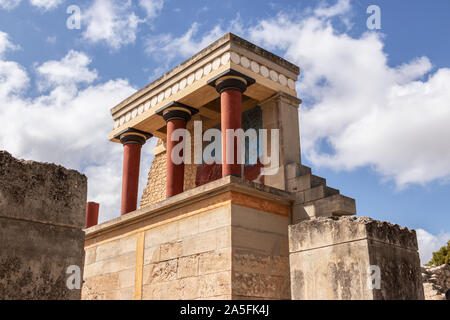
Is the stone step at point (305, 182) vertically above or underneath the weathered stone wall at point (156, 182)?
underneath

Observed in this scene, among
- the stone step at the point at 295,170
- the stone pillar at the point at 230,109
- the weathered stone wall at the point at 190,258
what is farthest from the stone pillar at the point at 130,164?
the stone step at the point at 295,170

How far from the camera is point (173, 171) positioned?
1090 cm

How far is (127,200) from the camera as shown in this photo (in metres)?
12.3

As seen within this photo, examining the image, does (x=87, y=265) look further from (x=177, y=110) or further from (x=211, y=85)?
(x=211, y=85)

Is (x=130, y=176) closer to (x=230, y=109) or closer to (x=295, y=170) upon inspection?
(x=230, y=109)

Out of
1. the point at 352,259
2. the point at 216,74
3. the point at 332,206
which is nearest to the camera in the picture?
the point at 352,259

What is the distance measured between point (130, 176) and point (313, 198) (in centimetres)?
565

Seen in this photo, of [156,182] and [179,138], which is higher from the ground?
[179,138]

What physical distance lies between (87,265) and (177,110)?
4.20 metres

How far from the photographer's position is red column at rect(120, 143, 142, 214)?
12.3 m

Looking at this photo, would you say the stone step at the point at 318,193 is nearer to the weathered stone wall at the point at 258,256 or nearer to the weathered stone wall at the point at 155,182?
the weathered stone wall at the point at 258,256

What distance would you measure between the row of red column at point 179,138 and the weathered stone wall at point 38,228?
20.0ft

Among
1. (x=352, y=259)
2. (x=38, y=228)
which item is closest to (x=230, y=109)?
(x=352, y=259)

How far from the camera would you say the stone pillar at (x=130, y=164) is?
40.4ft
